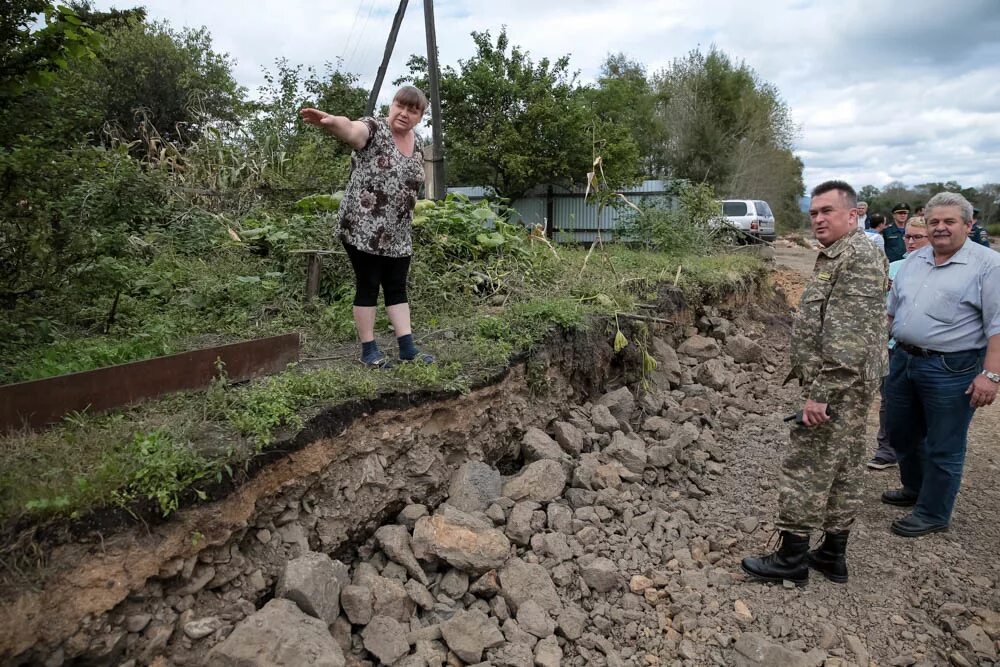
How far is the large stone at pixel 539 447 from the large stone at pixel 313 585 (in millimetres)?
1631

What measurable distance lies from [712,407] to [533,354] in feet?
6.90

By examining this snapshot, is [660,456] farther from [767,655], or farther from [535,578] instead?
[767,655]

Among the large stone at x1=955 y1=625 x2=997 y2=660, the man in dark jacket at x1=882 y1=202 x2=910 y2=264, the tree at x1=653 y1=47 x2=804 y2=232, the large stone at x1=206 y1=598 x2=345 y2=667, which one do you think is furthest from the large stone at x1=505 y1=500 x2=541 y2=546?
the tree at x1=653 y1=47 x2=804 y2=232

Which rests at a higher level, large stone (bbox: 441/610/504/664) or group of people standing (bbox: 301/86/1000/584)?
group of people standing (bbox: 301/86/1000/584)

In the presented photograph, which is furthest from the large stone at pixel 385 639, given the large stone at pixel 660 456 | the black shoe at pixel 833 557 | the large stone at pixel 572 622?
the large stone at pixel 660 456

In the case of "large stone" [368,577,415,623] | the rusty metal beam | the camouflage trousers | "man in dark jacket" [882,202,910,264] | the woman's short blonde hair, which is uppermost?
the woman's short blonde hair

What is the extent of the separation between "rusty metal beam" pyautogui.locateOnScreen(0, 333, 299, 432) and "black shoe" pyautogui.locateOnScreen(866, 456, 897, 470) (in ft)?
14.0

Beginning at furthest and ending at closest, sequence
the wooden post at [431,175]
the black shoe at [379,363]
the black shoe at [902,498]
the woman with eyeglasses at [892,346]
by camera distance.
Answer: the wooden post at [431,175], the woman with eyeglasses at [892,346], the black shoe at [902,498], the black shoe at [379,363]

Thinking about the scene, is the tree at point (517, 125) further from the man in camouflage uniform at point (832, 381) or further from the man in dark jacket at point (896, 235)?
the man in camouflage uniform at point (832, 381)

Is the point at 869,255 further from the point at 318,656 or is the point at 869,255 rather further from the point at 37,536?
the point at 37,536

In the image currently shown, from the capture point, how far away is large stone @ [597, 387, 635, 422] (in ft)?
16.5

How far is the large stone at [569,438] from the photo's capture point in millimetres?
4328

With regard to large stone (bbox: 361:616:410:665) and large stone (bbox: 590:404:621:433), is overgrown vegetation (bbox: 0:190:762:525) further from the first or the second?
large stone (bbox: 361:616:410:665)

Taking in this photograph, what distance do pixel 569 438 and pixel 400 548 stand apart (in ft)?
5.33
